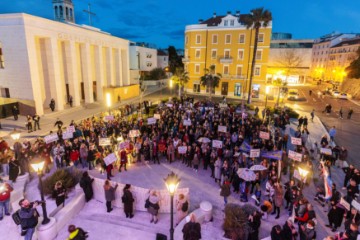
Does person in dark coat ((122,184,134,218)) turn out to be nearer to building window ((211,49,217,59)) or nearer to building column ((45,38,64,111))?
building column ((45,38,64,111))

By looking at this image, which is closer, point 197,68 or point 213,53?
point 213,53

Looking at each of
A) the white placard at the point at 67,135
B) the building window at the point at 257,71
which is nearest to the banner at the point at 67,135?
the white placard at the point at 67,135

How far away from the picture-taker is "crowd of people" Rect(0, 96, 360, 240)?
898 centimetres

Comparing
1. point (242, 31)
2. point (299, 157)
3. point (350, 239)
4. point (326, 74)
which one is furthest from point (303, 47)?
point (350, 239)

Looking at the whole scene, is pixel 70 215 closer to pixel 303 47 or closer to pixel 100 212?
Answer: pixel 100 212

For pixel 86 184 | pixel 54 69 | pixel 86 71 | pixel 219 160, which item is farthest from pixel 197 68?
pixel 86 184

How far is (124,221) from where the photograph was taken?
9.44 metres

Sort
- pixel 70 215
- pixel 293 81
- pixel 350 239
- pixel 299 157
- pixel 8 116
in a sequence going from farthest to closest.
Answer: pixel 293 81 < pixel 8 116 < pixel 299 157 < pixel 70 215 < pixel 350 239

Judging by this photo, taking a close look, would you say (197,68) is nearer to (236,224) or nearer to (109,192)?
(109,192)

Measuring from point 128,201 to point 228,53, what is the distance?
41326 millimetres

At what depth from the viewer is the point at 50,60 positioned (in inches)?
1061

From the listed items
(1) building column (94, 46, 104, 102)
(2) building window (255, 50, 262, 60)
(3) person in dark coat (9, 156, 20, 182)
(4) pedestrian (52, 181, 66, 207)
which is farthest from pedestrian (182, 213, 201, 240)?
(2) building window (255, 50, 262, 60)

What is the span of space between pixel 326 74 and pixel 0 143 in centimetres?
8977

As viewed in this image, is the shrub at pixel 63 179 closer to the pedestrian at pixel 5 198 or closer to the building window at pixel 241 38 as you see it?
the pedestrian at pixel 5 198
